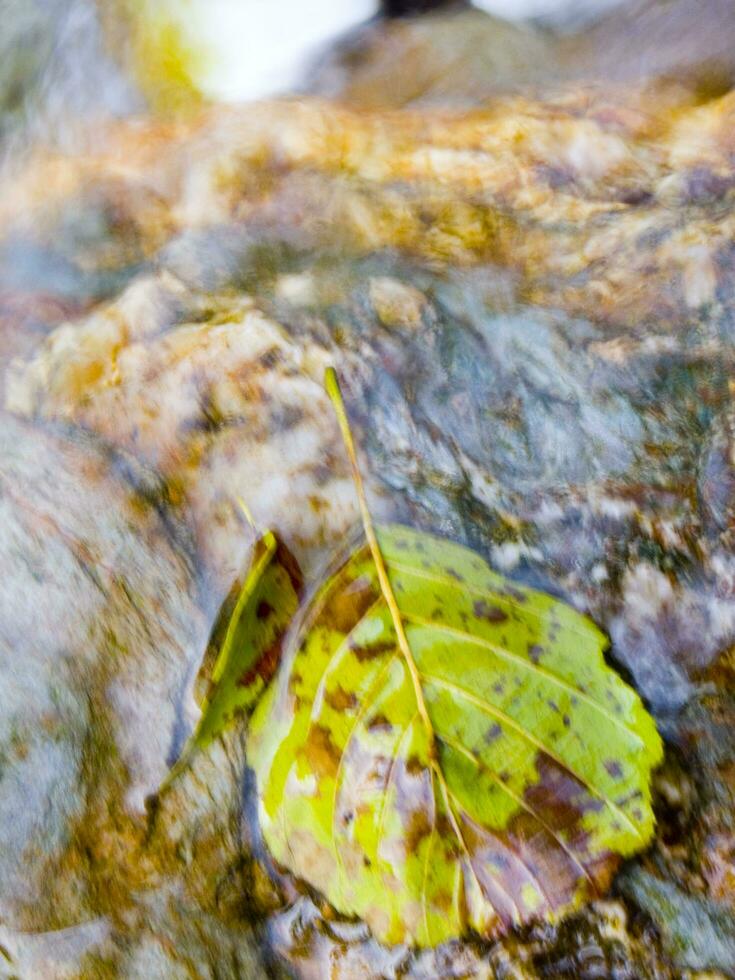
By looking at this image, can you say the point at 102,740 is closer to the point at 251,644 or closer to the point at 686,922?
the point at 251,644

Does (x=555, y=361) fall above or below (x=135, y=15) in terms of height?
below

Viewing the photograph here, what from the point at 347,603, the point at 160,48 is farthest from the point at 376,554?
the point at 160,48

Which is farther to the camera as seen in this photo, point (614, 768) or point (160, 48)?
point (160, 48)

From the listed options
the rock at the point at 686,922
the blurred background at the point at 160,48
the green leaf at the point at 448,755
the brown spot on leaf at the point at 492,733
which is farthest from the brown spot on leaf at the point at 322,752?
the blurred background at the point at 160,48

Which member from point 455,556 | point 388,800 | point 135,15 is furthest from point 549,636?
point 135,15

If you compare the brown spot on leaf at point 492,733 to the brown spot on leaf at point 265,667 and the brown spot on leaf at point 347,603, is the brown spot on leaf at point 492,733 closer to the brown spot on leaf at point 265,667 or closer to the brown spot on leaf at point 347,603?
the brown spot on leaf at point 347,603

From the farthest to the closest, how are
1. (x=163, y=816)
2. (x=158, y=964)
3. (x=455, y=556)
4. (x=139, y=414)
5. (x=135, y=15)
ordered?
(x=135, y=15), (x=139, y=414), (x=455, y=556), (x=163, y=816), (x=158, y=964)

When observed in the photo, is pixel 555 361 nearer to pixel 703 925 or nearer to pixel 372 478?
pixel 372 478
